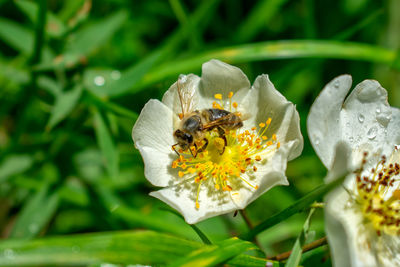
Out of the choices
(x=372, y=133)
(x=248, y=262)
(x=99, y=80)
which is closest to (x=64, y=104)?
(x=99, y=80)

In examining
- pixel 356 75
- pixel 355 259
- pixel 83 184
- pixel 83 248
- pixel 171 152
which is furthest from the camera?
pixel 356 75

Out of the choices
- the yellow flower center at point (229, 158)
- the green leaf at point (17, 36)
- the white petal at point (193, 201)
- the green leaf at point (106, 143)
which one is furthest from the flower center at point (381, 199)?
the green leaf at point (17, 36)

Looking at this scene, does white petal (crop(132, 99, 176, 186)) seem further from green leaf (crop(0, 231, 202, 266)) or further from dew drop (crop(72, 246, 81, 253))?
dew drop (crop(72, 246, 81, 253))

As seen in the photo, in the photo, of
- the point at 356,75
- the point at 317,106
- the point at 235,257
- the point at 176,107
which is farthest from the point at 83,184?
the point at 356,75

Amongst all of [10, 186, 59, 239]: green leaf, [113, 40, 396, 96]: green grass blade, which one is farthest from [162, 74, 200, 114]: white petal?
[10, 186, 59, 239]: green leaf

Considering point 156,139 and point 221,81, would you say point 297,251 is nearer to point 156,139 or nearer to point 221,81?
point 156,139

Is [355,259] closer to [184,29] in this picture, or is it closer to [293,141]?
[293,141]

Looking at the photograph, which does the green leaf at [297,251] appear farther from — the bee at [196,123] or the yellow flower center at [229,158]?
the bee at [196,123]
